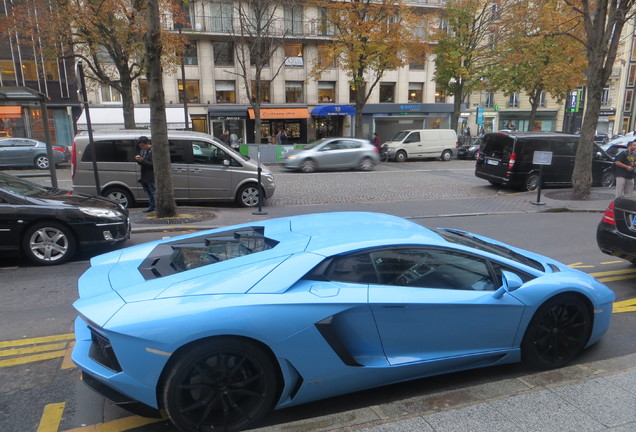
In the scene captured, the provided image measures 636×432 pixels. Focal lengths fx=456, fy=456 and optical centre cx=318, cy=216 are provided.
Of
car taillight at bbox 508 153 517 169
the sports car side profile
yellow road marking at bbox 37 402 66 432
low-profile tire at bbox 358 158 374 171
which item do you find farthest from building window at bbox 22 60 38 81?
yellow road marking at bbox 37 402 66 432

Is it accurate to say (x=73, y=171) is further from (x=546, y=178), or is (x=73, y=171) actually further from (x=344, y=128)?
(x=344, y=128)

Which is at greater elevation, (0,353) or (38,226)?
(38,226)

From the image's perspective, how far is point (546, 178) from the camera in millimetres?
15016

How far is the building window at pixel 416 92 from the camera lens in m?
41.4

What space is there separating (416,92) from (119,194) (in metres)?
35.0

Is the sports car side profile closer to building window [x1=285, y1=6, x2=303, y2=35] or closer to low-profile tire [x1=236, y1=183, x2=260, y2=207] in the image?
low-profile tire [x1=236, y1=183, x2=260, y2=207]

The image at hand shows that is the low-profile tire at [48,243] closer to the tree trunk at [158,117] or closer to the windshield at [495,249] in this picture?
the tree trunk at [158,117]

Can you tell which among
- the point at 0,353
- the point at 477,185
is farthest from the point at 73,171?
the point at 477,185

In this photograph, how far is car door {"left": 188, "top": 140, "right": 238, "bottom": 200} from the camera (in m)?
11.6

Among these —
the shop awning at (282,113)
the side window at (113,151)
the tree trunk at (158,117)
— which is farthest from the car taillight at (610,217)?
the shop awning at (282,113)

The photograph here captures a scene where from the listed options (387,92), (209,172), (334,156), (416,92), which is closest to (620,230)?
(209,172)

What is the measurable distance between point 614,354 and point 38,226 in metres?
7.21

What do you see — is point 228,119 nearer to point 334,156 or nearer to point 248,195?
point 334,156

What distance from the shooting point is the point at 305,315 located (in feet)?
9.41
